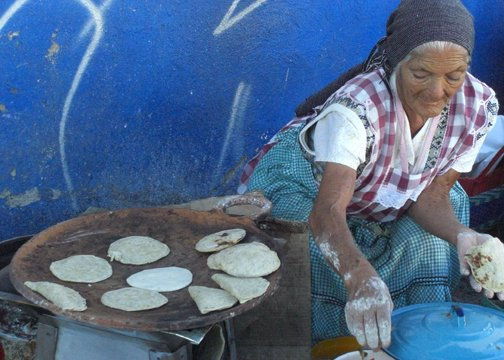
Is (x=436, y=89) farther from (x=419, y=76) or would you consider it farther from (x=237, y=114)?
(x=237, y=114)

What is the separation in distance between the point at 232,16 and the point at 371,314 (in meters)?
1.87

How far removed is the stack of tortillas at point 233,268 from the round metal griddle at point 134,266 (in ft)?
0.08

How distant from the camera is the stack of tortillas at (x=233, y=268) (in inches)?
79.6

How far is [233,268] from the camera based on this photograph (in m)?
2.21

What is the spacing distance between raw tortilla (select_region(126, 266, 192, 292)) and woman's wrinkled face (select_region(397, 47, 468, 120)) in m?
0.90

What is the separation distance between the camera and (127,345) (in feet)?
6.76

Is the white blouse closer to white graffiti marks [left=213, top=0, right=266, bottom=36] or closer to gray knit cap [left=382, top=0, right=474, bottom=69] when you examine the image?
gray knit cap [left=382, top=0, right=474, bottom=69]

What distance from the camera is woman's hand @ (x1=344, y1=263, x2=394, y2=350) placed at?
1799 millimetres

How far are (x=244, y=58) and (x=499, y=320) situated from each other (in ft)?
6.03

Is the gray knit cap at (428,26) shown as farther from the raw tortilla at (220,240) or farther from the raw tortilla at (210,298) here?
the raw tortilla at (210,298)

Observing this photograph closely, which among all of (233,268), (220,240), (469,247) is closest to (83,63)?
(220,240)

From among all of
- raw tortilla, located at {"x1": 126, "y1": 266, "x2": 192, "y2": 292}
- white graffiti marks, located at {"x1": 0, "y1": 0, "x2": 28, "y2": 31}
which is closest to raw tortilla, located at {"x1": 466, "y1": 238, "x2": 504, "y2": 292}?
raw tortilla, located at {"x1": 126, "y1": 266, "x2": 192, "y2": 292}

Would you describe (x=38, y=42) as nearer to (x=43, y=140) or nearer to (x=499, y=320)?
(x=43, y=140)

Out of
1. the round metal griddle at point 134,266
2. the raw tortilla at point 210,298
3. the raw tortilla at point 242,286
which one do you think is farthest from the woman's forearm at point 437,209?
the raw tortilla at point 210,298
